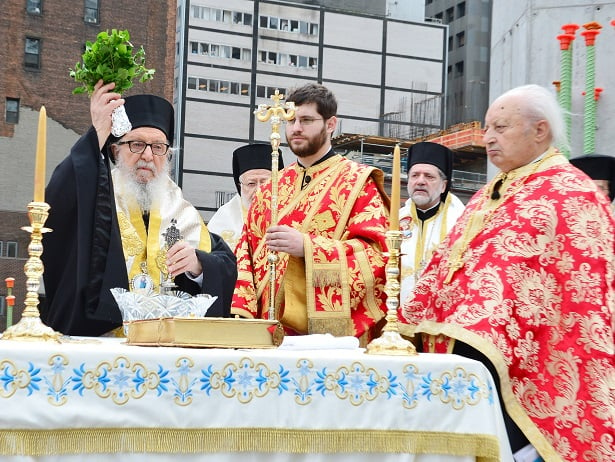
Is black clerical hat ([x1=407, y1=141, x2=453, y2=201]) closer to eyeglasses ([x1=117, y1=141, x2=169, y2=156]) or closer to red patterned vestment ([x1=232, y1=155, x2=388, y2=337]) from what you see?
red patterned vestment ([x1=232, y1=155, x2=388, y2=337])

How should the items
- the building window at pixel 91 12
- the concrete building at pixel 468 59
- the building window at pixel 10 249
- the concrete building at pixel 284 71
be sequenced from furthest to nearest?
1. the concrete building at pixel 468 59
2. the concrete building at pixel 284 71
3. the building window at pixel 91 12
4. the building window at pixel 10 249

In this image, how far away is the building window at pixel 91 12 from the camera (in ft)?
127

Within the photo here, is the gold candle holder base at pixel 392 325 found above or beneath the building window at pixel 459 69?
beneath

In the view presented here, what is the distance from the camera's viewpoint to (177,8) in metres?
43.6

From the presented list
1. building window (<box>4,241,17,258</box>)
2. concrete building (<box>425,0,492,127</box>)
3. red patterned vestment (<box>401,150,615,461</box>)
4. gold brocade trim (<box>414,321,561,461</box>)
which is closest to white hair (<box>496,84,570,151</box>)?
red patterned vestment (<box>401,150,615,461</box>)

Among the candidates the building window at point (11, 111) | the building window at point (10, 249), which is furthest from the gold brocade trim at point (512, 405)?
the building window at point (11, 111)

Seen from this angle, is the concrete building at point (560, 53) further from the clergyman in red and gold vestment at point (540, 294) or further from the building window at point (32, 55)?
the building window at point (32, 55)

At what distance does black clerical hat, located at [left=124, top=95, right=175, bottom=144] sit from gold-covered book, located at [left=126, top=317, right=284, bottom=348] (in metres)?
2.16

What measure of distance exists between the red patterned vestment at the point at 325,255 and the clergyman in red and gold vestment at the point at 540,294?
438 mm

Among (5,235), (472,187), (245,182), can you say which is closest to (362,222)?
(245,182)

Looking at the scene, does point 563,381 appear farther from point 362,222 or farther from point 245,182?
point 245,182

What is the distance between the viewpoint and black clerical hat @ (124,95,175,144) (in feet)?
17.7

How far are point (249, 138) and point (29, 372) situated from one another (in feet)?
133

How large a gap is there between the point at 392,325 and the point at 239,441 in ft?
2.27
